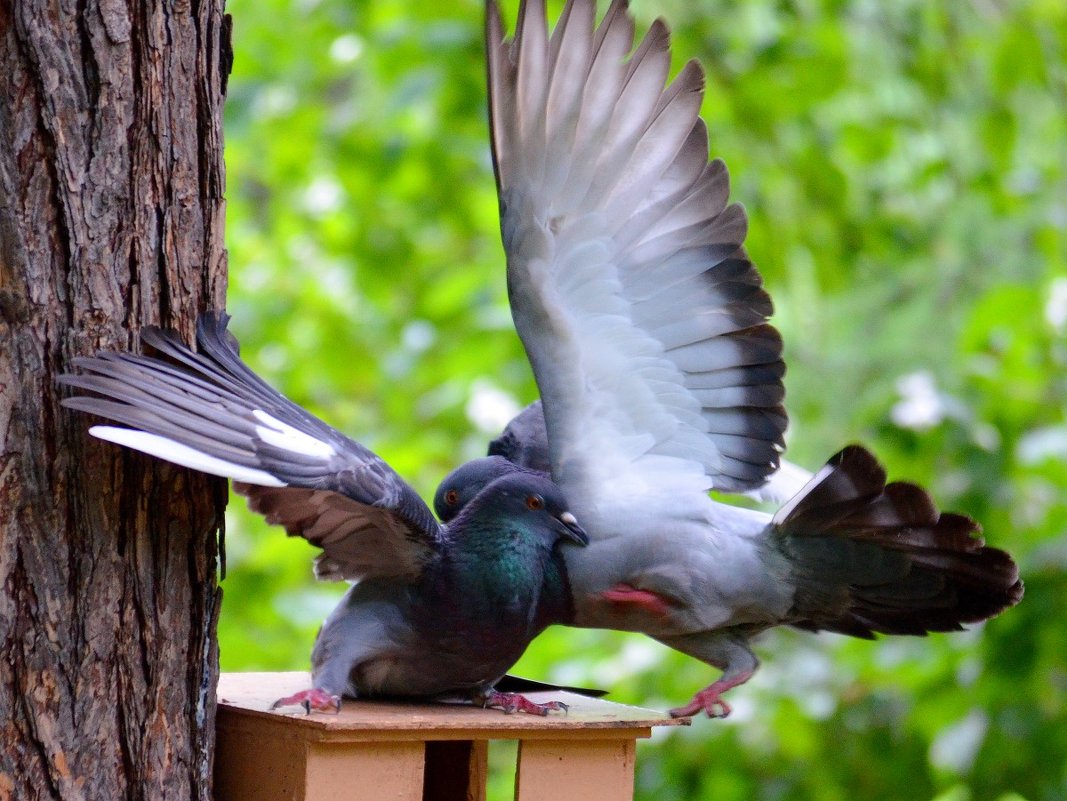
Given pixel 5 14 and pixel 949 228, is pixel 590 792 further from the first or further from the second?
pixel 949 228

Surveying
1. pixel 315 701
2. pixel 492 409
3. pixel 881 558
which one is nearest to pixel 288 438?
pixel 315 701

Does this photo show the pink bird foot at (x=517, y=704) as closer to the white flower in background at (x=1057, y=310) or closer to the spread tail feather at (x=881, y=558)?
the spread tail feather at (x=881, y=558)

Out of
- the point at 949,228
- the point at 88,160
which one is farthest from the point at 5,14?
the point at 949,228

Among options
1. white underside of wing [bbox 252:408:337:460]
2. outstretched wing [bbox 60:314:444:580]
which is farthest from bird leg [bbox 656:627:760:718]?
white underside of wing [bbox 252:408:337:460]

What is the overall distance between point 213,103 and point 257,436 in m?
0.65

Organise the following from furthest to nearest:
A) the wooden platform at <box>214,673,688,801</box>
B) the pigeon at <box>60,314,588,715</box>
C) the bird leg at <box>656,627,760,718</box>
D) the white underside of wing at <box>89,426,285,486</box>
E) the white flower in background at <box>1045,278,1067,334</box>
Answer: the white flower in background at <box>1045,278,1067,334</box> → the bird leg at <box>656,627,760,718</box> → the wooden platform at <box>214,673,688,801</box> → the pigeon at <box>60,314,588,715</box> → the white underside of wing at <box>89,426,285,486</box>

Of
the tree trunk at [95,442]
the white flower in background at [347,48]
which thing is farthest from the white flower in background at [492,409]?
the tree trunk at [95,442]

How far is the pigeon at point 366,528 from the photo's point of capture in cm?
175

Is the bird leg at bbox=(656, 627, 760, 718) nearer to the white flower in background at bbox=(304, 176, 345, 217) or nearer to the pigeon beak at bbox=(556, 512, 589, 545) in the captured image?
the pigeon beak at bbox=(556, 512, 589, 545)

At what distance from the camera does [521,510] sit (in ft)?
7.50

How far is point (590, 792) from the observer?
2244mm

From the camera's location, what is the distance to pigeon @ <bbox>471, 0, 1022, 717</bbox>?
2377mm

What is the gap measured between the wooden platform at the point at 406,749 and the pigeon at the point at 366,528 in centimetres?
7

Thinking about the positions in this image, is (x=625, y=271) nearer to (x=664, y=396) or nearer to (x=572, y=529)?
(x=664, y=396)
